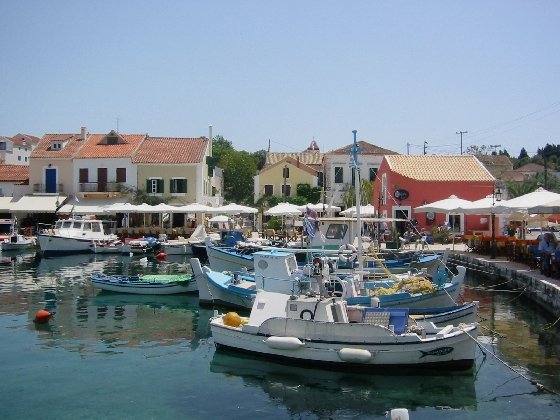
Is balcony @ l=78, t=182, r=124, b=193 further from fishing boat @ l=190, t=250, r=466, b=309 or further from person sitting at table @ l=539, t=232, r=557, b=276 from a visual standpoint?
person sitting at table @ l=539, t=232, r=557, b=276

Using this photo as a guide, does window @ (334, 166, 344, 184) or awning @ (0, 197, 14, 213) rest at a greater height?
window @ (334, 166, 344, 184)

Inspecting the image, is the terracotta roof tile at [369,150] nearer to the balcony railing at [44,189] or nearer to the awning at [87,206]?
the awning at [87,206]

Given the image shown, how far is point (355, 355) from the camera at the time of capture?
1302 cm

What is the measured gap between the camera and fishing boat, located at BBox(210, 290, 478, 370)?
1309cm

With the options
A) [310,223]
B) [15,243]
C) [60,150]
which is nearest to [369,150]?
[60,150]

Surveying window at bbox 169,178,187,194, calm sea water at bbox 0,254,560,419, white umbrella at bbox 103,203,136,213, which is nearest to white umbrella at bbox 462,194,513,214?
calm sea water at bbox 0,254,560,419

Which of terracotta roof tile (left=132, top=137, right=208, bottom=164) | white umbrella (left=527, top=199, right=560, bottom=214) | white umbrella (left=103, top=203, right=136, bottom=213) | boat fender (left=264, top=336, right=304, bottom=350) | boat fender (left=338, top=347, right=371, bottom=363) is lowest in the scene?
boat fender (left=338, top=347, right=371, bottom=363)

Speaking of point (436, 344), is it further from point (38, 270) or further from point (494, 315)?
point (38, 270)

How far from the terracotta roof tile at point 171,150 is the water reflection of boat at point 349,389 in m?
37.2

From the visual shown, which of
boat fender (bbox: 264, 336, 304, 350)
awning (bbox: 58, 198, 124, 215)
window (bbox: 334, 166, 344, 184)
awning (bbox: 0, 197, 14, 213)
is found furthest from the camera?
window (bbox: 334, 166, 344, 184)

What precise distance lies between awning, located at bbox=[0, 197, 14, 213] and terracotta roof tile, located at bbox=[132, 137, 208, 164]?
1007cm

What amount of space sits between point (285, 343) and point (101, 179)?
130ft

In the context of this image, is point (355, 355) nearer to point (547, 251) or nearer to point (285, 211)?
point (547, 251)

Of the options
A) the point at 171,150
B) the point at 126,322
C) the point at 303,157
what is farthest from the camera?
the point at 303,157
